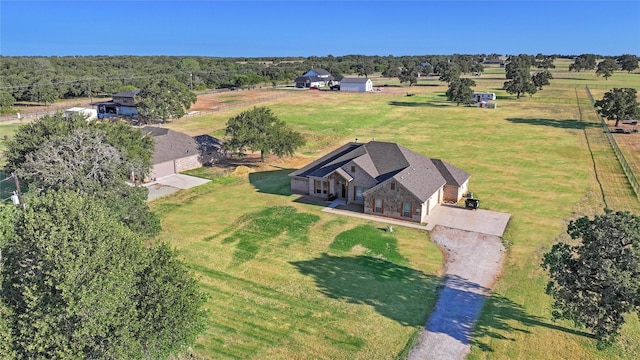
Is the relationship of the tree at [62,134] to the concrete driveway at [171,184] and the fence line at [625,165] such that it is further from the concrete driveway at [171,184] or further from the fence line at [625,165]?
the fence line at [625,165]

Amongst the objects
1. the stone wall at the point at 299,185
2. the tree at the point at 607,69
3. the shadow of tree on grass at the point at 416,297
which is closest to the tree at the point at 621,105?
the stone wall at the point at 299,185

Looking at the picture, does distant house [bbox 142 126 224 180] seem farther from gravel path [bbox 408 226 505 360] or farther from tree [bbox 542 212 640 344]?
tree [bbox 542 212 640 344]

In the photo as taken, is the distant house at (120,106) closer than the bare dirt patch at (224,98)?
Yes

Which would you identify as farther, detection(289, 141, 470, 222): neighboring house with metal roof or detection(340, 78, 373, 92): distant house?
detection(340, 78, 373, 92): distant house

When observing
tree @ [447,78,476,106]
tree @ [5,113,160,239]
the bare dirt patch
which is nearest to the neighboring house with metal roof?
tree @ [5,113,160,239]

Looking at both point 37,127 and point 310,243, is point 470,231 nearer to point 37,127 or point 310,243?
point 310,243

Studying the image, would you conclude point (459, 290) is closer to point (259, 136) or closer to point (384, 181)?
point (384, 181)
